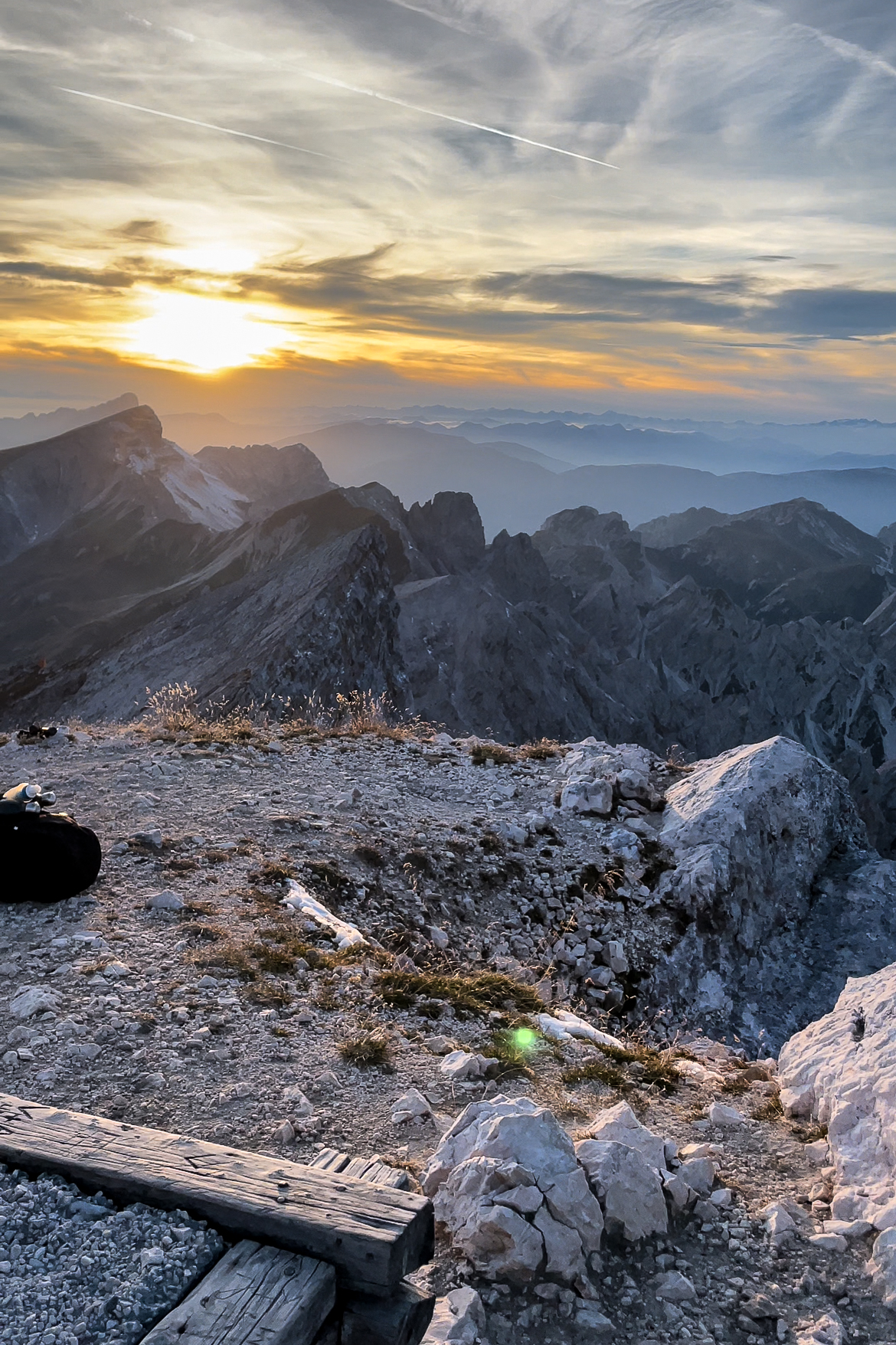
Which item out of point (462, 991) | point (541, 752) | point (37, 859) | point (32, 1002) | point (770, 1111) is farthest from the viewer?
point (541, 752)

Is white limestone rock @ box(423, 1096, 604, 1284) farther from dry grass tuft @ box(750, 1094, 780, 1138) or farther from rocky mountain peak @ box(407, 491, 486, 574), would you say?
rocky mountain peak @ box(407, 491, 486, 574)

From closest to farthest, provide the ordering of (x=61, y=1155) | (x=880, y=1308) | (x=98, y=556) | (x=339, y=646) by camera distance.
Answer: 1. (x=61, y=1155)
2. (x=880, y=1308)
3. (x=339, y=646)
4. (x=98, y=556)

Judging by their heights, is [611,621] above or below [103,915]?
below

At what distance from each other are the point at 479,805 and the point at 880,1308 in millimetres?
9774

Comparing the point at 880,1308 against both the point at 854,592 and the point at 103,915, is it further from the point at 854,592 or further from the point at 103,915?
the point at 854,592

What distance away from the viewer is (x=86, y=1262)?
3359 millimetres

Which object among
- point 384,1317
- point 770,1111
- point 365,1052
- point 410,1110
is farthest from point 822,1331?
point 365,1052

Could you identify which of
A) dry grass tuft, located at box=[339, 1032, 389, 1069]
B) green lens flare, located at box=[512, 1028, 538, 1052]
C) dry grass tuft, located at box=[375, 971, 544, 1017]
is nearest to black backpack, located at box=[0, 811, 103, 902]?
dry grass tuft, located at box=[375, 971, 544, 1017]

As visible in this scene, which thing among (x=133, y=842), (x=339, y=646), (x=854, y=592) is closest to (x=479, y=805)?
(x=133, y=842)

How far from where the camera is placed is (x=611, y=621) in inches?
5285

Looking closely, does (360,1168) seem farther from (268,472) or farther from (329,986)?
(268,472)

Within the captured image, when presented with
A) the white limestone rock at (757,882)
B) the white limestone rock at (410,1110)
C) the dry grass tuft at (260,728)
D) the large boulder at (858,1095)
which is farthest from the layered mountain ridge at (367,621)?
the white limestone rock at (410,1110)

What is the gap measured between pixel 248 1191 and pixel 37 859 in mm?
6114

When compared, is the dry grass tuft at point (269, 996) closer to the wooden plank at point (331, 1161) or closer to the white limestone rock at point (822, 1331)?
the wooden plank at point (331, 1161)
